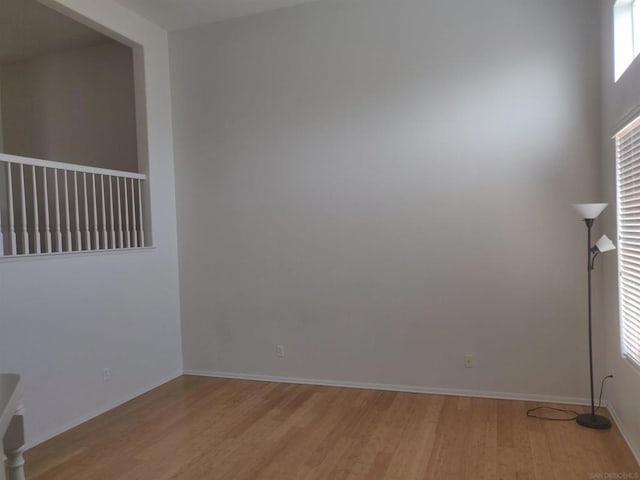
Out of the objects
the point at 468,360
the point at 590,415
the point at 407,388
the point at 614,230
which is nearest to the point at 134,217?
the point at 407,388

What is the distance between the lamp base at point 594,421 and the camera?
3350 millimetres

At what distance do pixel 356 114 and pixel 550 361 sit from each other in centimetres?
264

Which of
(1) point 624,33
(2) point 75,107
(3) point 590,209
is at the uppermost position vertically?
(2) point 75,107

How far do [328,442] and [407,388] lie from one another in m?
1.21

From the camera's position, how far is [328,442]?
329 cm

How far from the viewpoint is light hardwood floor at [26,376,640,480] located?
9.51ft

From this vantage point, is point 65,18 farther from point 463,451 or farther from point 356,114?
point 463,451

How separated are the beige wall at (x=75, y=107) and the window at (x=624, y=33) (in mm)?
4447

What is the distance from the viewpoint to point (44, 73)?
5.54m

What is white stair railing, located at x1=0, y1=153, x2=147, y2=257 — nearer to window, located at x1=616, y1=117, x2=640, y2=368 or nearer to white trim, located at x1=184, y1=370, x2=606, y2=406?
white trim, located at x1=184, y1=370, x2=606, y2=406

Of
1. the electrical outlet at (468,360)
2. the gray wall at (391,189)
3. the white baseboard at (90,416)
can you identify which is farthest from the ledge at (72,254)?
the electrical outlet at (468,360)

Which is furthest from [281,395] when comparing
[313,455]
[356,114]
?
[356,114]

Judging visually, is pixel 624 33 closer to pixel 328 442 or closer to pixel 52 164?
pixel 328 442

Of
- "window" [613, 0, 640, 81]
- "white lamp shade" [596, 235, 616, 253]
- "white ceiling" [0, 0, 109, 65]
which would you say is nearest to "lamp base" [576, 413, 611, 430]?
"white lamp shade" [596, 235, 616, 253]
